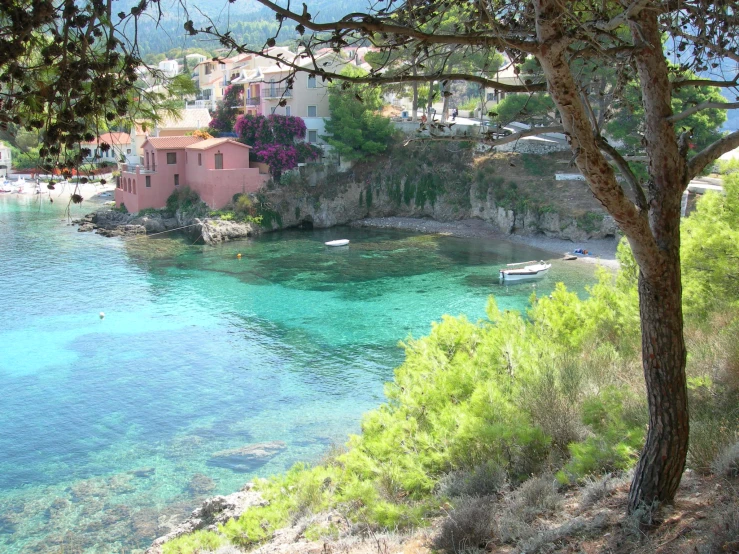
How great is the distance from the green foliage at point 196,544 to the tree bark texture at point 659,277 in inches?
229

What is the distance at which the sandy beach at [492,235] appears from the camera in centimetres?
3428

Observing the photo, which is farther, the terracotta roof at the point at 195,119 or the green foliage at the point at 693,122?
the terracotta roof at the point at 195,119

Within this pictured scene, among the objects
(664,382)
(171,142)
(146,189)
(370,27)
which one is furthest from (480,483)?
(171,142)

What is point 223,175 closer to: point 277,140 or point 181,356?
point 277,140

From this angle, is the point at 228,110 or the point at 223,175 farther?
the point at 228,110

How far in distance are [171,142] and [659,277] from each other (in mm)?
44121

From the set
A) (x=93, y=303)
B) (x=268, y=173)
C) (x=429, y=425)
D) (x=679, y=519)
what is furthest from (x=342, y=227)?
(x=679, y=519)

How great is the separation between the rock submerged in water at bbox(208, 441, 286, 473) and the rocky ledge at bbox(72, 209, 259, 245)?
2477cm

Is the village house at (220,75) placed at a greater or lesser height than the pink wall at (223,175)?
greater

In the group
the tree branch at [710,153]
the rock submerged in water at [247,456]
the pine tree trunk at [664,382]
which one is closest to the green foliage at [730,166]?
the tree branch at [710,153]

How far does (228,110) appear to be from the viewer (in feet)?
168

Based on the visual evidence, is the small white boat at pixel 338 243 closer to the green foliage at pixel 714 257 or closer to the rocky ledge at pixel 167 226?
the rocky ledge at pixel 167 226

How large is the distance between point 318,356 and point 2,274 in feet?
58.6

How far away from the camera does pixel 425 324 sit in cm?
2469
